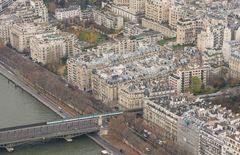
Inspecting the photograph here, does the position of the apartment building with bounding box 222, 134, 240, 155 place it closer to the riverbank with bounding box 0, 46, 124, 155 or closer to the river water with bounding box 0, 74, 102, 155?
the riverbank with bounding box 0, 46, 124, 155

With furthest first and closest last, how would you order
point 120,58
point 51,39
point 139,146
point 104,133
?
1. point 51,39
2. point 120,58
3. point 104,133
4. point 139,146

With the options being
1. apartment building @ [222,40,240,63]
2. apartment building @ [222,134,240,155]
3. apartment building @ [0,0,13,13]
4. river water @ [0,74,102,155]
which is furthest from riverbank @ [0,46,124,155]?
apartment building @ [0,0,13,13]

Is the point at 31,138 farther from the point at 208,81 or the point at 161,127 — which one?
the point at 208,81

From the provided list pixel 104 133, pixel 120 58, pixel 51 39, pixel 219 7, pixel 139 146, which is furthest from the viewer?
pixel 219 7

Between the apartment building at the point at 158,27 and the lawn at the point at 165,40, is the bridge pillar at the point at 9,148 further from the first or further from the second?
the apartment building at the point at 158,27

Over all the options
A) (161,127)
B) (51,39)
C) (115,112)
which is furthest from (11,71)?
(161,127)

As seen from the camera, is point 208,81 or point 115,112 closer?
point 115,112
